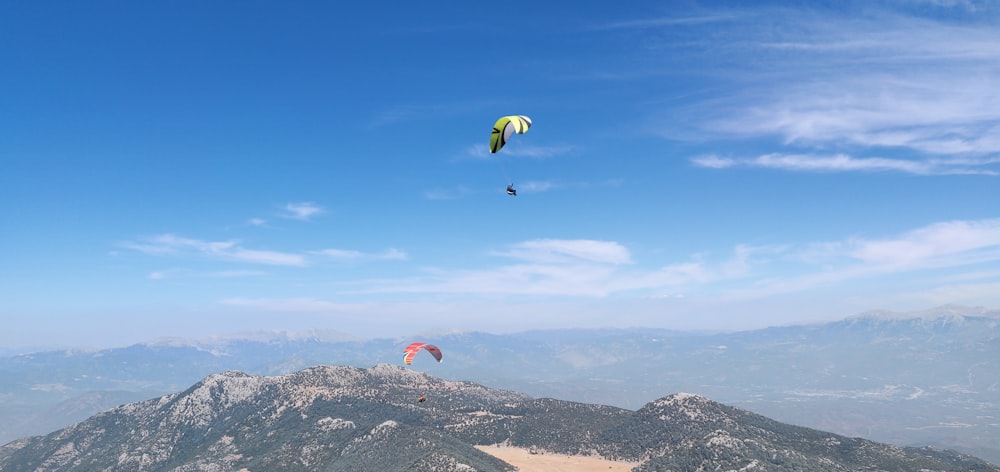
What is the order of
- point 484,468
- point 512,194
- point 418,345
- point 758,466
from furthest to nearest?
point 484,468 → point 758,466 → point 418,345 → point 512,194

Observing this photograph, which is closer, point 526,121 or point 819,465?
point 526,121

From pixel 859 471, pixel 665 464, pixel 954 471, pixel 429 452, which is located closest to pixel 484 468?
pixel 429 452

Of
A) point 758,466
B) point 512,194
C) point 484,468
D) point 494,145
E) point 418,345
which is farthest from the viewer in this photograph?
point 484,468

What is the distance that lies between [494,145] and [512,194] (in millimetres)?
11559

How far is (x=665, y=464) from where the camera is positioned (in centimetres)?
19938

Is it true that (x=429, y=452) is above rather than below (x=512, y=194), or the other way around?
below

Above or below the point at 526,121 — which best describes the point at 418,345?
below

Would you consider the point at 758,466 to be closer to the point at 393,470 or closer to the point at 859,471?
the point at 859,471

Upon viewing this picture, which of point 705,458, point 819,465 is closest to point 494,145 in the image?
point 705,458

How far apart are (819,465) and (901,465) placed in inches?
1642

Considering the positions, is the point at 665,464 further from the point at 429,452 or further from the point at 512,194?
the point at 512,194

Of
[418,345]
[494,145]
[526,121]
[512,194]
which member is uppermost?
[526,121]

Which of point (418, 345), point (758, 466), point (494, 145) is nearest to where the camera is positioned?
point (494, 145)

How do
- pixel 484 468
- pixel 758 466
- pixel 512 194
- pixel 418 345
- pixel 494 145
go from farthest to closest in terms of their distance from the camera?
pixel 484 468, pixel 758 466, pixel 418 345, pixel 512 194, pixel 494 145
